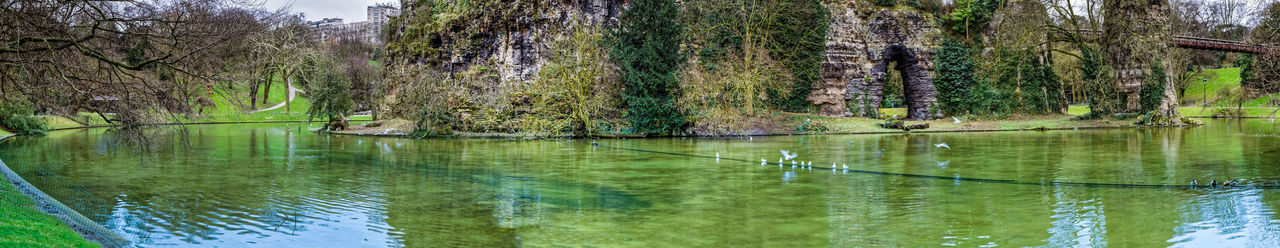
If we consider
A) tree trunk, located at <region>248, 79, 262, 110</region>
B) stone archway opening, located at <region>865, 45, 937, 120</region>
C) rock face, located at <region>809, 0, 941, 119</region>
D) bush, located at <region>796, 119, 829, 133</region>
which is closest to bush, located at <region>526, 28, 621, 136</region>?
bush, located at <region>796, 119, 829, 133</region>

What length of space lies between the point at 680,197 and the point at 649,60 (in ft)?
58.7

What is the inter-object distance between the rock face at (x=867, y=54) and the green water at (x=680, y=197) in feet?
55.5

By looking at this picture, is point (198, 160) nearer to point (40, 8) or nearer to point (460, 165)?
point (460, 165)

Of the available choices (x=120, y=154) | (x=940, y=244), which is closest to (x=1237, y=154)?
(x=940, y=244)

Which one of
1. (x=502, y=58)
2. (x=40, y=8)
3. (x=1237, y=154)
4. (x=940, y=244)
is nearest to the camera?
(x=940, y=244)

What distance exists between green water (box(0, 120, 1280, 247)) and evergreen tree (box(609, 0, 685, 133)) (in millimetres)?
8167

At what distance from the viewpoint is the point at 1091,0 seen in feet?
118

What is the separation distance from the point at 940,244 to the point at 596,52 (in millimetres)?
24224

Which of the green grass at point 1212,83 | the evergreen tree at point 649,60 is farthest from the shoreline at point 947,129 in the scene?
the green grass at point 1212,83

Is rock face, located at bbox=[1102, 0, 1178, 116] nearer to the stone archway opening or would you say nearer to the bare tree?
the stone archway opening

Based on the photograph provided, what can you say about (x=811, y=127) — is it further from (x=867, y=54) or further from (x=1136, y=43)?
(x=1136, y=43)

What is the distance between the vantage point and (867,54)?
3947 centimetres

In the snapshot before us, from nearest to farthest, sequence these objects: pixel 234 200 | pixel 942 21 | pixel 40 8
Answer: pixel 40 8
pixel 234 200
pixel 942 21

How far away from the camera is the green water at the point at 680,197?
30.0ft
